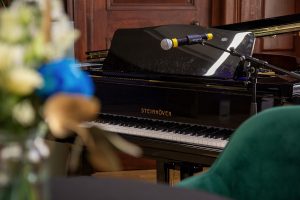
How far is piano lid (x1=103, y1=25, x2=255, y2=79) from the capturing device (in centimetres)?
277

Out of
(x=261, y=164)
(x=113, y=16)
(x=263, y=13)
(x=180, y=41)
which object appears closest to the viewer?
(x=261, y=164)

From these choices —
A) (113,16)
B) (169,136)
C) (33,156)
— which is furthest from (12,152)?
(113,16)

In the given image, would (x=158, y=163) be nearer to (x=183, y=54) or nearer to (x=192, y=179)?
(x=183, y=54)

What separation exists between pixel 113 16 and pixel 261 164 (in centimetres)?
292

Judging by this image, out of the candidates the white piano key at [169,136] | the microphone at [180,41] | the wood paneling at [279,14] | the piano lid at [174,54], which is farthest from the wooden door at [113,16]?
the microphone at [180,41]

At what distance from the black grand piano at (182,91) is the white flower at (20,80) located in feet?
5.36

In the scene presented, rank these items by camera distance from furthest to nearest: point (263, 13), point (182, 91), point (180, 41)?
point (263, 13) → point (182, 91) → point (180, 41)

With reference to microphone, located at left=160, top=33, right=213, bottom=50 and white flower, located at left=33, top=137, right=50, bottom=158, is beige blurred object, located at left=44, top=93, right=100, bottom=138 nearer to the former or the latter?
white flower, located at left=33, top=137, right=50, bottom=158

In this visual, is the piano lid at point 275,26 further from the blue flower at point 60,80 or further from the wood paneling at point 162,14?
the blue flower at point 60,80

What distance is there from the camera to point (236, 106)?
2.56 m

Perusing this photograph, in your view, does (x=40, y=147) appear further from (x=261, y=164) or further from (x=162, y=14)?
(x=162, y=14)

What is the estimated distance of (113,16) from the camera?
4.55 metres

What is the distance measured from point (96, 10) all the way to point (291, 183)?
118 inches

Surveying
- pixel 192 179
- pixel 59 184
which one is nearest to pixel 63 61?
pixel 59 184
